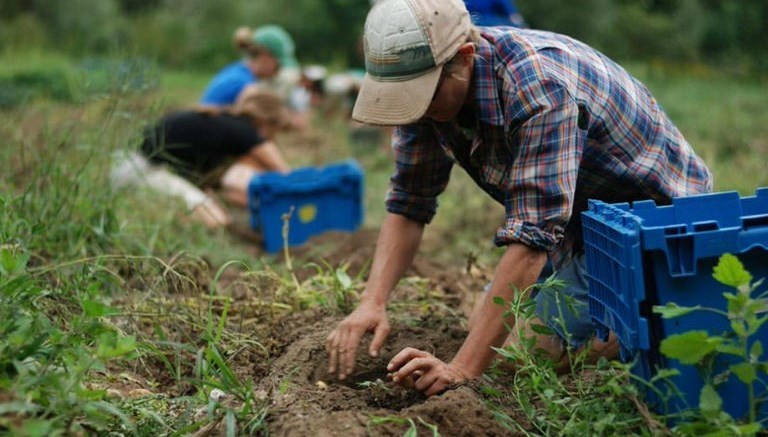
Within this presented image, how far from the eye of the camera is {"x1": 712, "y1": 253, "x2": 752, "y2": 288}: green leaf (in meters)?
2.21

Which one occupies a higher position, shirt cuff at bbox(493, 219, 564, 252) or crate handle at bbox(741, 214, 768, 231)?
crate handle at bbox(741, 214, 768, 231)

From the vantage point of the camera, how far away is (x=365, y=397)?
9.41 feet

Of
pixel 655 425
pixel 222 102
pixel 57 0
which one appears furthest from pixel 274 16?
pixel 655 425

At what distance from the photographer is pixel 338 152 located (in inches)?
367

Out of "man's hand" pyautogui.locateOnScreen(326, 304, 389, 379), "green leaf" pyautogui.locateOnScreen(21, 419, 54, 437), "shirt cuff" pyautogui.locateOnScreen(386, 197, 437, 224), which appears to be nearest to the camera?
"green leaf" pyautogui.locateOnScreen(21, 419, 54, 437)

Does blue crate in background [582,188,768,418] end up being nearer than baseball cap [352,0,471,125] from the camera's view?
Yes

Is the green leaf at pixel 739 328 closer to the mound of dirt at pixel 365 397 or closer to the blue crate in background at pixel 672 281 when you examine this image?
the blue crate in background at pixel 672 281

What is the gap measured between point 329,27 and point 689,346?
13.2 metres

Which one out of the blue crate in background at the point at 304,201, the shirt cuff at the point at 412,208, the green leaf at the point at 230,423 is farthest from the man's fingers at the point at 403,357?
the blue crate in background at the point at 304,201

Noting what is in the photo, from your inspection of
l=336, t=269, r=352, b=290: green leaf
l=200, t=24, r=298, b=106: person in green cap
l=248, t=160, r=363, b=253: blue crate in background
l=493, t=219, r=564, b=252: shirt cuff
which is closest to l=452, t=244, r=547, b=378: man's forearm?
l=493, t=219, r=564, b=252: shirt cuff

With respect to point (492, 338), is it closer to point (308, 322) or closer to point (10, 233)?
point (308, 322)

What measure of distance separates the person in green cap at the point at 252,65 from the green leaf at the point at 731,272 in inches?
241

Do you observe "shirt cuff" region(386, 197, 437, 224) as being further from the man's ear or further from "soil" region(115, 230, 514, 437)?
the man's ear

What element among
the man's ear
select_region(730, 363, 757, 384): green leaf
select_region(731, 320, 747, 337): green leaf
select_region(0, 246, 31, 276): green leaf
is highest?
the man's ear
